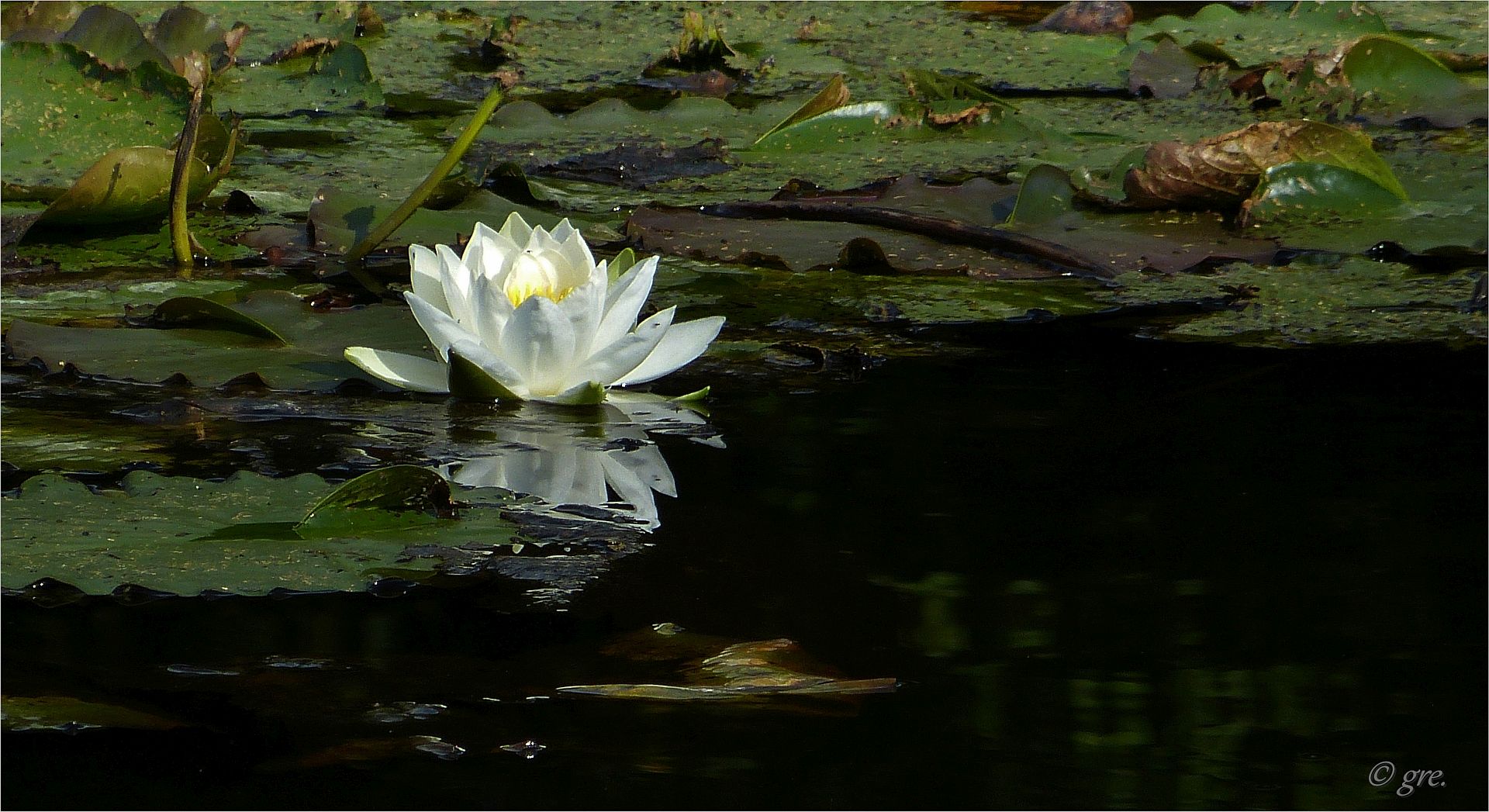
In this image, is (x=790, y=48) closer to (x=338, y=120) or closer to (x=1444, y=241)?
(x=338, y=120)

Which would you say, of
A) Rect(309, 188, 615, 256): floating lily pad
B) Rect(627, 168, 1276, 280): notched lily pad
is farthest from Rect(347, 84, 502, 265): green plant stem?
Rect(627, 168, 1276, 280): notched lily pad

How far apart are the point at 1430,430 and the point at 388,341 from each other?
1.43 m

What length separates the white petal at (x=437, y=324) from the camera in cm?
196

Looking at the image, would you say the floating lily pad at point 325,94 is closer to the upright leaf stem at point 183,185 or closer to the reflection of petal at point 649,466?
the upright leaf stem at point 183,185

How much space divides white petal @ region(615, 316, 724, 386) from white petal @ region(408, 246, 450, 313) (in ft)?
0.91

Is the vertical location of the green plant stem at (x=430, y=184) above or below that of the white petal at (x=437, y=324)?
above

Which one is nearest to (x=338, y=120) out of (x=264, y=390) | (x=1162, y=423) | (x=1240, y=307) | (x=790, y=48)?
(x=790, y=48)

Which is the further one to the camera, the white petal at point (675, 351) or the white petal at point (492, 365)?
the white petal at point (675, 351)

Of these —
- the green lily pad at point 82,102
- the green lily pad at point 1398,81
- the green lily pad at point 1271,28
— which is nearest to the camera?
the green lily pad at point 82,102

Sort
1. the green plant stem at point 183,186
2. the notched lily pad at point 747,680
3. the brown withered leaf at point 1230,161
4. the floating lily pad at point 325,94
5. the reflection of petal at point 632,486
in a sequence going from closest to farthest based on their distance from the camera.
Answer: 1. the notched lily pad at point 747,680
2. the reflection of petal at point 632,486
3. the green plant stem at point 183,186
4. the brown withered leaf at point 1230,161
5. the floating lily pad at point 325,94

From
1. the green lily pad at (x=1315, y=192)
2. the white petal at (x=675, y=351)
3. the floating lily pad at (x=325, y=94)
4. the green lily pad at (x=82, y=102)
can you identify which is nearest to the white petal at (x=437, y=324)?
the white petal at (x=675, y=351)

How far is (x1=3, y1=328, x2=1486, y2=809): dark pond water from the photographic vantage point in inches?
44.8

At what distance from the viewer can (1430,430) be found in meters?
2.02

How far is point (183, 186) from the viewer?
2607 millimetres
